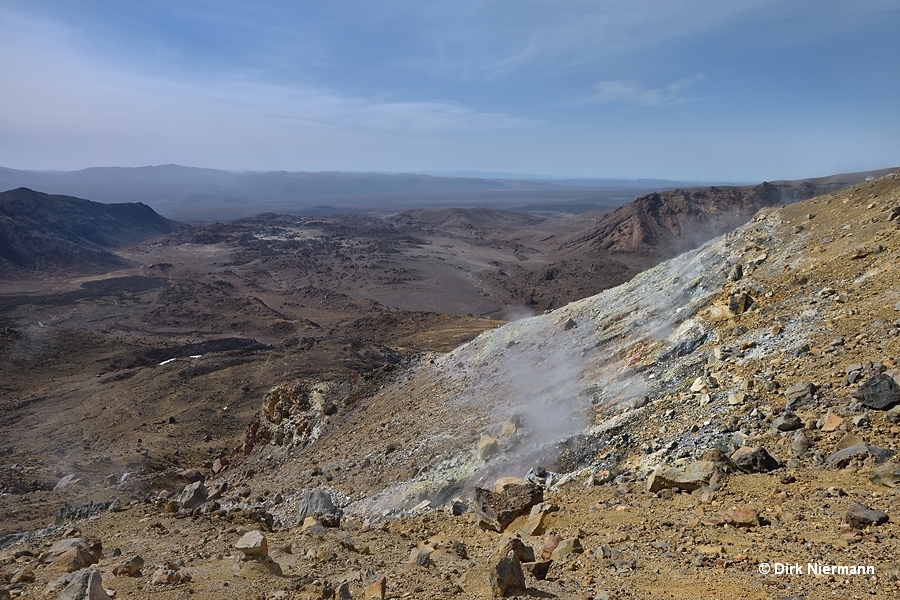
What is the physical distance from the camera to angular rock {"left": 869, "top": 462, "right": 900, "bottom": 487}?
4.93 meters

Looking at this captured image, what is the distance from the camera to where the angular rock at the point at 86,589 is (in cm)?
476

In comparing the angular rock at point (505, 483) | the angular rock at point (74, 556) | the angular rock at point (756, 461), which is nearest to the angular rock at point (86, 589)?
the angular rock at point (74, 556)

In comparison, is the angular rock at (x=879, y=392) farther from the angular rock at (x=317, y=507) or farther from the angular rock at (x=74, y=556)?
the angular rock at (x=74, y=556)

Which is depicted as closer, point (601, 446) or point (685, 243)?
point (601, 446)

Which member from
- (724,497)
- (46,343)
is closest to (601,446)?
(724,497)

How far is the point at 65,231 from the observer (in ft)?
300

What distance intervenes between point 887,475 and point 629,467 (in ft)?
8.95

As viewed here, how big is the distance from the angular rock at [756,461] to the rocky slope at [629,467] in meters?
0.02

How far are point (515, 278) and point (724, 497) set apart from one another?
2272 inches

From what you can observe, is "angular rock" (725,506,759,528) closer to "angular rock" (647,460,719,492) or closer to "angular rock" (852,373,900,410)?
"angular rock" (647,460,719,492)

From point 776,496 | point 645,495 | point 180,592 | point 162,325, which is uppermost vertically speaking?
point 776,496

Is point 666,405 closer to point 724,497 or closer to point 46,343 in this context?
point 724,497

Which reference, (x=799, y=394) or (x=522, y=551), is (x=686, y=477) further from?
(x=522, y=551)

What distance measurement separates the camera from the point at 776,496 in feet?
17.5
